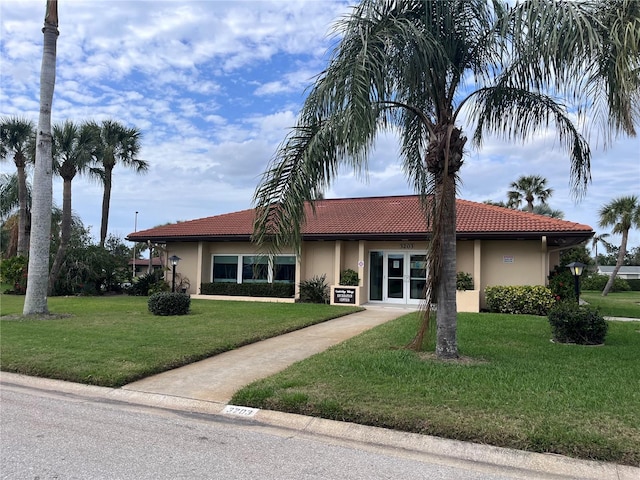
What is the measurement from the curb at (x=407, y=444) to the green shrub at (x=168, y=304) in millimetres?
7518

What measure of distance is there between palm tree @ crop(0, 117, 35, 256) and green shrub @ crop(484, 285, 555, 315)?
24.9m

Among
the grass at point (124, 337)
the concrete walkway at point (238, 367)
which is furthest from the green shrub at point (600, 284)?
the concrete walkway at point (238, 367)

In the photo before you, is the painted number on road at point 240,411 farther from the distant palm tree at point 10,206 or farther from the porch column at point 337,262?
the distant palm tree at point 10,206

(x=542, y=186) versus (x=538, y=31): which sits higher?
(x=542, y=186)

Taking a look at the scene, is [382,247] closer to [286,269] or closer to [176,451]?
[286,269]

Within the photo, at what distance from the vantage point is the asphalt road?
13.7 feet

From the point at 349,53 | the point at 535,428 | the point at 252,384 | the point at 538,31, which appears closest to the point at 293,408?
the point at 252,384

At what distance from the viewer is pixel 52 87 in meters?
13.7

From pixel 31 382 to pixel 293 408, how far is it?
4389mm

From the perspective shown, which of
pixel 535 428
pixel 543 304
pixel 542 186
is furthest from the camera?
pixel 542 186

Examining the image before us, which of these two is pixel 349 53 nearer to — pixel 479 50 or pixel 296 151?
pixel 296 151

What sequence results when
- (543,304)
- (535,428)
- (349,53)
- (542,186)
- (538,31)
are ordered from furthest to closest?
1. (542,186)
2. (543,304)
3. (349,53)
4. (538,31)
5. (535,428)

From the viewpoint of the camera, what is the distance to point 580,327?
9.76 meters

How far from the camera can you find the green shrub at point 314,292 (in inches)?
760
